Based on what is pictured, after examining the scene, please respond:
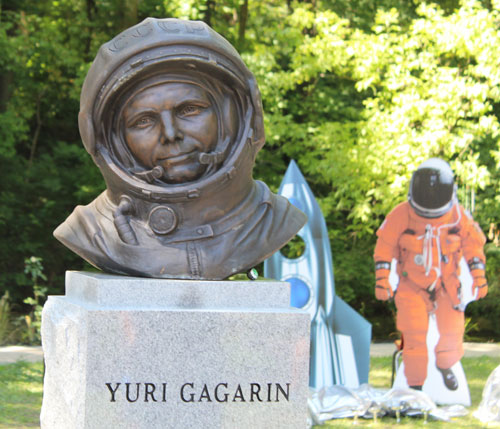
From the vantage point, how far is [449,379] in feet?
26.1

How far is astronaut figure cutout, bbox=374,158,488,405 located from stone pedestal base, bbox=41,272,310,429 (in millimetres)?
4110

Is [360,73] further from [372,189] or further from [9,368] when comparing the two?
[9,368]

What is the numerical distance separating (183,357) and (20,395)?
423 cm

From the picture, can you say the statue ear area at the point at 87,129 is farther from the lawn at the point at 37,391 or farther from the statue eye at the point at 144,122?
the lawn at the point at 37,391

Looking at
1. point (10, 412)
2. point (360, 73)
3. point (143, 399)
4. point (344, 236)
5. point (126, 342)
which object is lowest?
point (10, 412)

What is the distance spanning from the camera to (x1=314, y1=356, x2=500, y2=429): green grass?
7.03 metres

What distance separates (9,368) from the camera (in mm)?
8633

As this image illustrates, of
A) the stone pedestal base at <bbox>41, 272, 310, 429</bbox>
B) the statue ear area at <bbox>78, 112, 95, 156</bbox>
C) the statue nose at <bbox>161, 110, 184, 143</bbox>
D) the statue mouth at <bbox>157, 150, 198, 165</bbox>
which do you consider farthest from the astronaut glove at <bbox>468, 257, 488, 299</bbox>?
the statue ear area at <bbox>78, 112, 95, 156</bbox>

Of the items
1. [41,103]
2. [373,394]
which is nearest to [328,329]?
[373,394]

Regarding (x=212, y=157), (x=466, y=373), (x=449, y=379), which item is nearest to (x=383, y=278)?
(x=449, y=379)

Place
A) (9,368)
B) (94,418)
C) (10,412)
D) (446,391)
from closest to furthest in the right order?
(94,418) → (10,412) → (446,391) → (9,368)

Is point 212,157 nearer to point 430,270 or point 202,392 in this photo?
point 202,392

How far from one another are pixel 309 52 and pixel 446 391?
6183 mm

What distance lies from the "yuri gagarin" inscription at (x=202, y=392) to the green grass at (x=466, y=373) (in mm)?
2839
